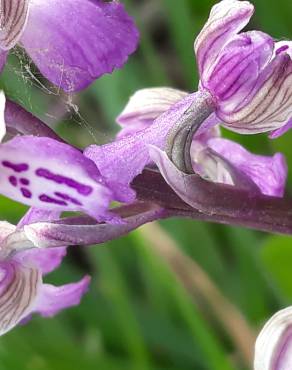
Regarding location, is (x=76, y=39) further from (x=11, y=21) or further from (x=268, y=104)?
(x=268, y=104)

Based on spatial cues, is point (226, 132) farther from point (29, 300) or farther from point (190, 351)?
point (29, 300)

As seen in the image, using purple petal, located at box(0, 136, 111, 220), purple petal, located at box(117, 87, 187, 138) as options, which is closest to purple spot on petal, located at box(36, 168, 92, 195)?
purple petal, located at box(0, 136, 111, 220)

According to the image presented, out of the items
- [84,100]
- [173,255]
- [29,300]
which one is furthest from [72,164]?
[84,100]

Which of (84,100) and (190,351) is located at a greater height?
(84,100)

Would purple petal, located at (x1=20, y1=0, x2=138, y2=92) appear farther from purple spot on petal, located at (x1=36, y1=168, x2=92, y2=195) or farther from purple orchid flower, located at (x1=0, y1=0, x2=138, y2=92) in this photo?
purple spot on petal, located at (x1=36, y1=168, x2=92, y2=195)

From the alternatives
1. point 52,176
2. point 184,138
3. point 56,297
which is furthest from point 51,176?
point 56,297

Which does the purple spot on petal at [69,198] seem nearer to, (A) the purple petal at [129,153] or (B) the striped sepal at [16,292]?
(A) the purple petal at [129,153]

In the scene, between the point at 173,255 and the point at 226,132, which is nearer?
the point at 173,255
